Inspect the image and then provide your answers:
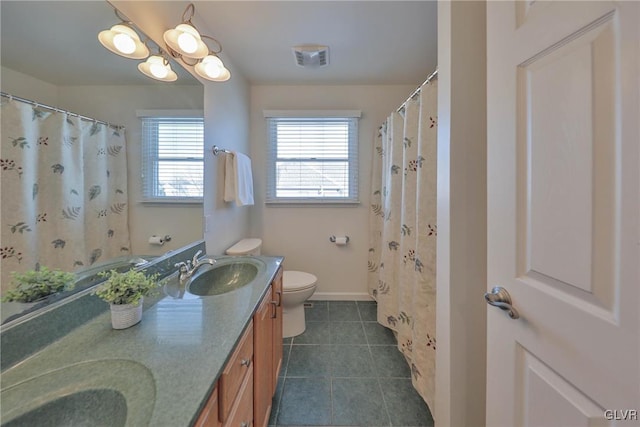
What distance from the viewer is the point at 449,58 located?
0.95 metres

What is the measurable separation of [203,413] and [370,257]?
212cm

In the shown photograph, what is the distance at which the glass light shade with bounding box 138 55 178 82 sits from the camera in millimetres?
1085

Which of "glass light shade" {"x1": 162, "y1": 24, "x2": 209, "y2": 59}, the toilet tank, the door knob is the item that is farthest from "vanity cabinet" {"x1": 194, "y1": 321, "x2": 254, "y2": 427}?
"glass light shade" {"x1": 162, "y1": 24, "x2": 209, "y2": 59}

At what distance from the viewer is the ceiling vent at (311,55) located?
5.90ft

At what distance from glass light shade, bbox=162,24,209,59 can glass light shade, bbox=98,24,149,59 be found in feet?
0.66

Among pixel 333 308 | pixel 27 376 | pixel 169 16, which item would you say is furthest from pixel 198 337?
pixel 333 308

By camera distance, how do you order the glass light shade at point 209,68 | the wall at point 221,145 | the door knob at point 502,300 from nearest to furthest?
the door knob at point 502,300
the glass light shade at point 209,68
the wall at point 221,145

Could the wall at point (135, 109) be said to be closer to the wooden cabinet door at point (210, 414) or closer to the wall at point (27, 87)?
the wall at point (27, 87)

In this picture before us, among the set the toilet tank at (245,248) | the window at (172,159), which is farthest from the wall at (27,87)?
the toilet tank at (245,248)

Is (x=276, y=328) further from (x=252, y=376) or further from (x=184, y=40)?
(x=184, y=40)

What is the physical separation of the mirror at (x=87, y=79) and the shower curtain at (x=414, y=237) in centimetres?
140

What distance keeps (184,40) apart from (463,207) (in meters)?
1.64

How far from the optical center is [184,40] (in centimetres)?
122

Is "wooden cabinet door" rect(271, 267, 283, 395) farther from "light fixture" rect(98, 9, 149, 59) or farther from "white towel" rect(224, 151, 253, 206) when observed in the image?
"light fixture" rect(98, 9, 149, 59)
